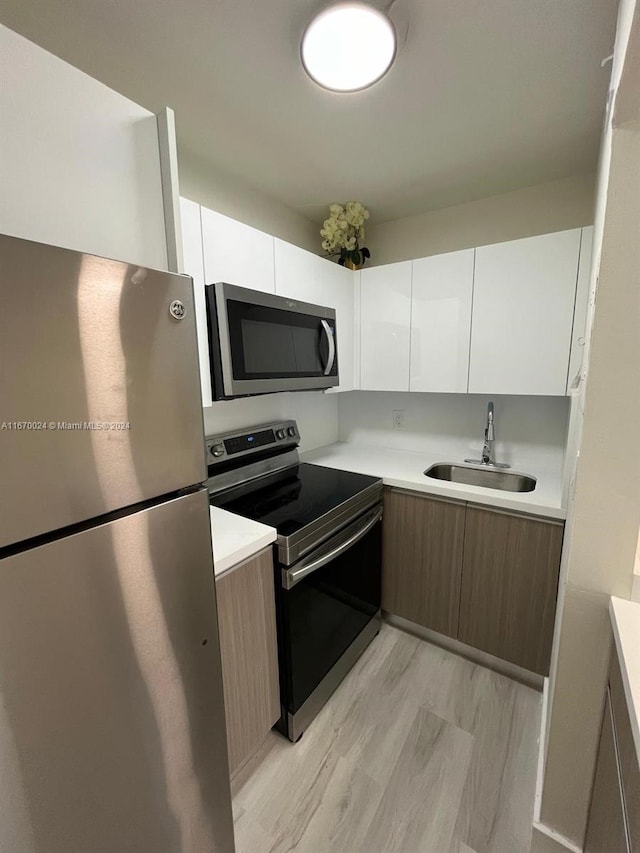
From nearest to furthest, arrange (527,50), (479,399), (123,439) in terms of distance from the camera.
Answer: (123,439) → (527,50) → (479,399)

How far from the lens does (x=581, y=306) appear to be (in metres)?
1.63

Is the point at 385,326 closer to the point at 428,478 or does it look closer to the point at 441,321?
the point at 441,321

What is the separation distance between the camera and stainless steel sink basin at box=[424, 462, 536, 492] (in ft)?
6.66

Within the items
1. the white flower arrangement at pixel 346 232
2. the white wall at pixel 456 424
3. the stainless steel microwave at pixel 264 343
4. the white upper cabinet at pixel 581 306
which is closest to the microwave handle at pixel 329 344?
the stainless steel microwave at pixel 264 343

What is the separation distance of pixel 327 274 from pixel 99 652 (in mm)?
1888

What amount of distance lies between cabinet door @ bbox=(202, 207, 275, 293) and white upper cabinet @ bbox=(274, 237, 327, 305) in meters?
0.06

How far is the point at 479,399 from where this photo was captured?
7.22 ft

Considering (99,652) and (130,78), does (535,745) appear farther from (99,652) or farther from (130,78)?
(130,78)

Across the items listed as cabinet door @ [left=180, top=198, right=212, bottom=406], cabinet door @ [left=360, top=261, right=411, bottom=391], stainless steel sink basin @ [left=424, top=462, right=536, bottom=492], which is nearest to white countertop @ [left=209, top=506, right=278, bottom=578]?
cabinet door @ [left=180, top=198, right=212, bottom=406]

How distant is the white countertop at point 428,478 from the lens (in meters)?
1.61

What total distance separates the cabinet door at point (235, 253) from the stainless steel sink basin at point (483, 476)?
135 centimetres

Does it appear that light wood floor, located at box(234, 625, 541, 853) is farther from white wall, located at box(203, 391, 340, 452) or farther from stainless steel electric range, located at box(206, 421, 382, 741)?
white wall, located at box(203, 391, 340, 452)

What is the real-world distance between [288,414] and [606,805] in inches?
76.2

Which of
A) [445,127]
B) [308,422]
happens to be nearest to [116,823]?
[308,422]
